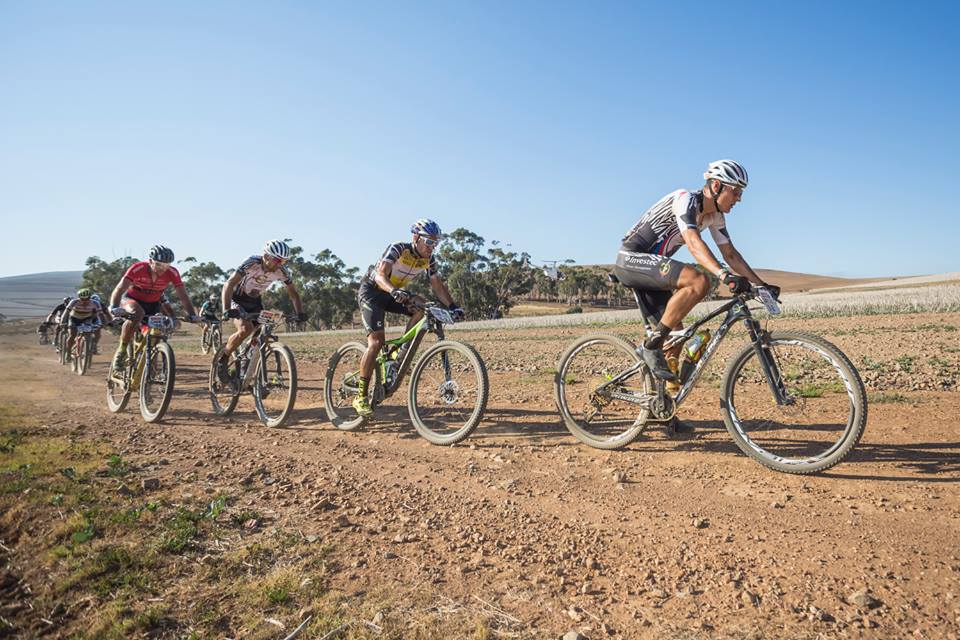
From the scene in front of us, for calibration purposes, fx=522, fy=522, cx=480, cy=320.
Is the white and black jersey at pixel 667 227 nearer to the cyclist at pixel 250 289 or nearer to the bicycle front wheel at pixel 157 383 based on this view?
the cyclist at pixel 250 289

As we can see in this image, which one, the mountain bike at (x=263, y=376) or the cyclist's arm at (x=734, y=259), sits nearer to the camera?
the cyclist's arm at (x=734, y=259)

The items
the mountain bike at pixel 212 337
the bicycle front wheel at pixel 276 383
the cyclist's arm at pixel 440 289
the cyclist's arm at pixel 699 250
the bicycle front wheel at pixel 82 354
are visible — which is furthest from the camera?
the mountain bike at pixel 212 337

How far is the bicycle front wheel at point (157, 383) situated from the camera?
791 cm

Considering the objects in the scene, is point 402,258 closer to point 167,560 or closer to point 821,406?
point 167,560

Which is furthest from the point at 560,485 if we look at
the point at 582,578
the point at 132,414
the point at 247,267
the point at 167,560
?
the point at 132,414

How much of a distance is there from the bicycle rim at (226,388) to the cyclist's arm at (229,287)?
0.83 m

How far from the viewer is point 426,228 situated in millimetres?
6695

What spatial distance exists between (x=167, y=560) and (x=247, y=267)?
612 centimetres

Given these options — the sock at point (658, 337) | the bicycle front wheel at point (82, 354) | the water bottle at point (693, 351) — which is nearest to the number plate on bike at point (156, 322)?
the sock at point (658, 337)

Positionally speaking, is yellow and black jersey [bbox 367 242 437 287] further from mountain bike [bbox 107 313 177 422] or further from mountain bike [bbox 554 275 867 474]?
mountain bike [bbox 107 313 177 422]

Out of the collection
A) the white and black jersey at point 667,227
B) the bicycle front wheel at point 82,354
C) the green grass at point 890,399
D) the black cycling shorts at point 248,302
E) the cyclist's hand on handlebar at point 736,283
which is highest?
the white and black jersey at point 667,227

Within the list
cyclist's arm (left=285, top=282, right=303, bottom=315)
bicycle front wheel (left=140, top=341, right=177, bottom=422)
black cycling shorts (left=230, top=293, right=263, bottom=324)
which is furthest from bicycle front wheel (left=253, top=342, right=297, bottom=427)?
bicycle front wheel (left=140, top=341, right=177, bottom=422)

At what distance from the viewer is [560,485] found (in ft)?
14.5

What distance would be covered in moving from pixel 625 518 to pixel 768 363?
1952 millimetres
